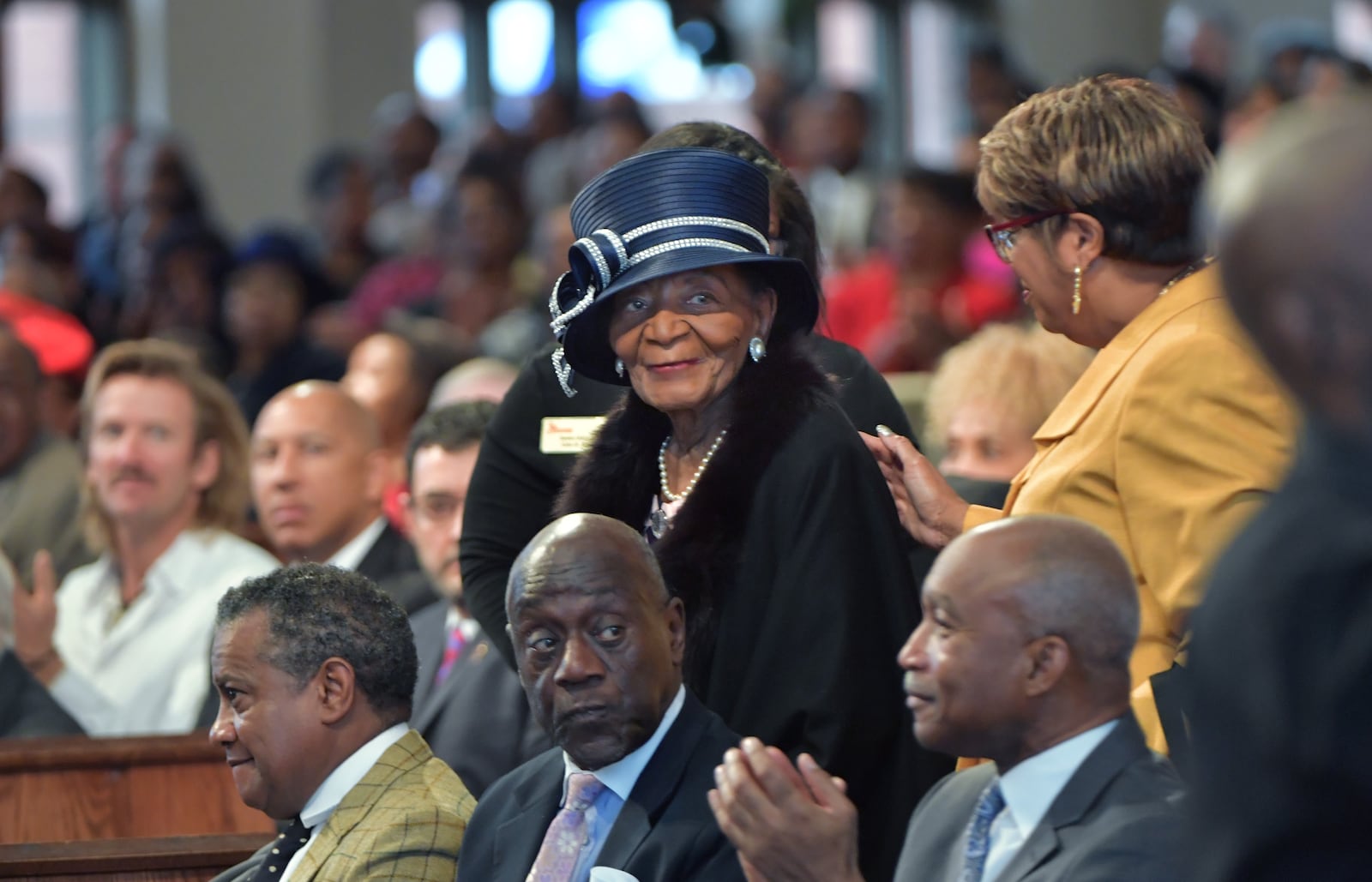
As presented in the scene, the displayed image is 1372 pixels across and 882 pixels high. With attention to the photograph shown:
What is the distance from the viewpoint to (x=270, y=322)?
726cm

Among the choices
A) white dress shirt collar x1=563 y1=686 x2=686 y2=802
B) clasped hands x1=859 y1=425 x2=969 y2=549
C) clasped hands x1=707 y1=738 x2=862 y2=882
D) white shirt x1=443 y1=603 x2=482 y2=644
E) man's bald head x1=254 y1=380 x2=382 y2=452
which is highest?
clasped hands x1=859 y1=425 x2=969 y2=549

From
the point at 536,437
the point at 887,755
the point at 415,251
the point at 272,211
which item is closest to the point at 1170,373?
the point at 887,755

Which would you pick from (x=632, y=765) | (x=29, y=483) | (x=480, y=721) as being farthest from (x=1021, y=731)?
(x=29, y=483)

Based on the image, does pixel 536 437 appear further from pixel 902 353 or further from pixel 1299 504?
pixel 902 353

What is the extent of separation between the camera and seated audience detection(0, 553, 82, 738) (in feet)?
14.2

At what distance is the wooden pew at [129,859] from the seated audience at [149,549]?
3.81 feet

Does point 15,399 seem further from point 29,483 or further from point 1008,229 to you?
point 1008,229

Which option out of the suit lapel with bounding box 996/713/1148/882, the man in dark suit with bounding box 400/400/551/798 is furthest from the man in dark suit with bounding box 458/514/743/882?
the man in dark suit with bounding box 400/400/551/798

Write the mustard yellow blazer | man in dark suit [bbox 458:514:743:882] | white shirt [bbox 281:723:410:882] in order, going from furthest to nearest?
white shirt [bbox 281:723:410:882] → man in dark suit [bbox 458:514:743:882] → the mustard yellow blazer

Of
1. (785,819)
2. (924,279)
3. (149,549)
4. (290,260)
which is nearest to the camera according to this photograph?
(785,819)

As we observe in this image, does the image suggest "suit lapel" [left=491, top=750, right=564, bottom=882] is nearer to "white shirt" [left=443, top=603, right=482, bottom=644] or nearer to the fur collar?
the fur collar

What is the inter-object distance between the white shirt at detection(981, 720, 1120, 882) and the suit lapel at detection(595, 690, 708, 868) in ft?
1.67

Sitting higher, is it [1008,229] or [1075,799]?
[1008,229]

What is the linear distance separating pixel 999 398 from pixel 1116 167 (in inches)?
70.4
